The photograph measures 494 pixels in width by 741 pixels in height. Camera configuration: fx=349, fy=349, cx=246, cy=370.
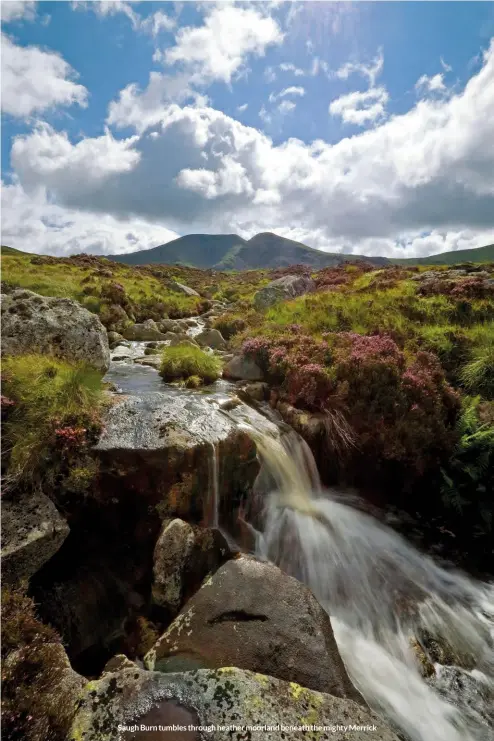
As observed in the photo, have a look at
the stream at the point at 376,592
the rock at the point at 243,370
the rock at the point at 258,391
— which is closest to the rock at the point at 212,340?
the rock at the point at 243,370

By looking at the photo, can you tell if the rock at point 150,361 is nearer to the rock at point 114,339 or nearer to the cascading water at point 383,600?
the rock at point 114,339

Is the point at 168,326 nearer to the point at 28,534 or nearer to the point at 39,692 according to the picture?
the point at 28,534

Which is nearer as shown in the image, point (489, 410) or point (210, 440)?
point (210, 440)

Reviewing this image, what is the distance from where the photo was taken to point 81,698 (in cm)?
384

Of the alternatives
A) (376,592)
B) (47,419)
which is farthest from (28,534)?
(376,592)

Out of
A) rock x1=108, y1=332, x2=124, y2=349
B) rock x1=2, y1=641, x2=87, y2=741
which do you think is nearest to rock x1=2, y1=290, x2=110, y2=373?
A: rock x1=108, y1=332, x2=124, y2=349

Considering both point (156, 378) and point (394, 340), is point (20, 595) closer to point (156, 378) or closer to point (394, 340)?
point (156, 378)

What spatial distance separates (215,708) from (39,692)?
1.91 metres

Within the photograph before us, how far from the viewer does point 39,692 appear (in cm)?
378

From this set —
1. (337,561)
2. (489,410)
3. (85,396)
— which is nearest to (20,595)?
(85,396)

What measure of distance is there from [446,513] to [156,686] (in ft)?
31.3

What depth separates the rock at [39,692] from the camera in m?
3.49

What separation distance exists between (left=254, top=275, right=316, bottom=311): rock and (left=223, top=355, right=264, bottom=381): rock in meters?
11.9

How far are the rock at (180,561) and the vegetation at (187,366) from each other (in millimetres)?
6274
